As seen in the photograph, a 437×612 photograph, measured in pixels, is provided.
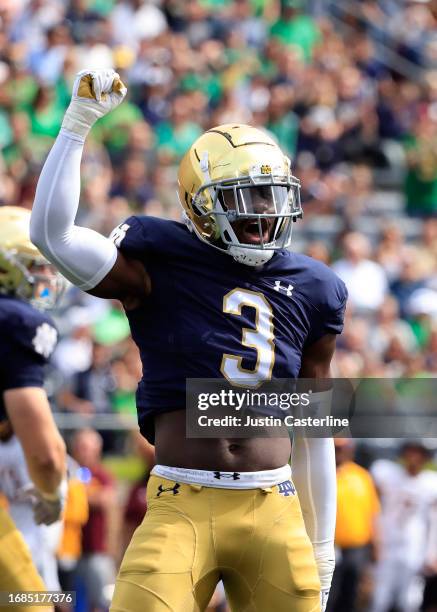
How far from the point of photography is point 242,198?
3.82 metres

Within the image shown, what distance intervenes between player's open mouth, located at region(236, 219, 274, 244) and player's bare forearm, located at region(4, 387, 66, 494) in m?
1.16

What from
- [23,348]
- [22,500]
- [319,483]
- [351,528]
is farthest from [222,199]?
[351,528]

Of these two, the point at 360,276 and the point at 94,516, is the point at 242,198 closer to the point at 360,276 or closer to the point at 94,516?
the point at 94,516

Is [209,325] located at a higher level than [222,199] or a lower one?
lower

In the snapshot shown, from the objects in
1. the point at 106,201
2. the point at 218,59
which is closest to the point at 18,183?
the point at 106,201

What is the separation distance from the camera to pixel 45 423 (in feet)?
15.0

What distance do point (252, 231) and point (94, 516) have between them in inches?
164

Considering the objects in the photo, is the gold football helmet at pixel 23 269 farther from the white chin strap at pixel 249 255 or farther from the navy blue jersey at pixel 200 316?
the white chin strap at pixel 249 255

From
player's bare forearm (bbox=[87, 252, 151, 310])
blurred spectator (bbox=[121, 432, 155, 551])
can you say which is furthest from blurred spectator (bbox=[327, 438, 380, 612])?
player's bare forearm (bbox=[87, 252, 151, 310])

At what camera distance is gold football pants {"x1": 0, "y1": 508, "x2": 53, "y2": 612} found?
4.41 m

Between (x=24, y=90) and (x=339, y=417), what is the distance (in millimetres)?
7023

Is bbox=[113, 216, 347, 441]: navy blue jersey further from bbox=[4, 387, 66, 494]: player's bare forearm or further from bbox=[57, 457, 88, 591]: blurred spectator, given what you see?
bbox=[57, 457, 88, 591]: blurred spectator

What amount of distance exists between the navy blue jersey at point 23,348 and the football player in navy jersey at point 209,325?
2.60 feet

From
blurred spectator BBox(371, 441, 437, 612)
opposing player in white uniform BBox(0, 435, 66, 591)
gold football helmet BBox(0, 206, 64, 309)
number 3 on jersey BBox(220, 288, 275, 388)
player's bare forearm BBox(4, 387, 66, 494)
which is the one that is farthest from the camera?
blurred spectator BBox(371, 441, 437, 612)
